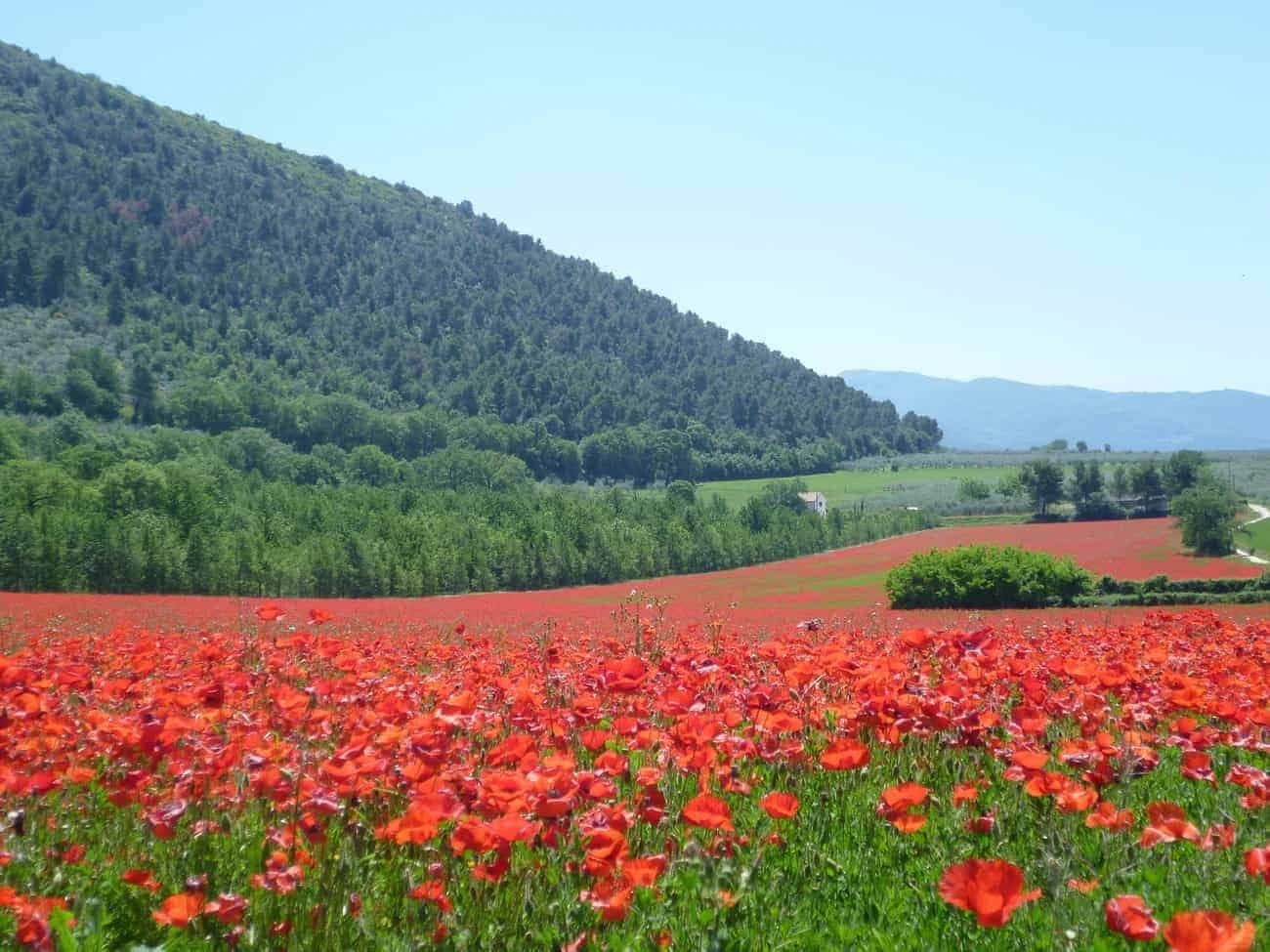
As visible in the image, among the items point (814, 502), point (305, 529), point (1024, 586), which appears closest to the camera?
point (1024, 586)

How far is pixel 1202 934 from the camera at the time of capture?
210 cm

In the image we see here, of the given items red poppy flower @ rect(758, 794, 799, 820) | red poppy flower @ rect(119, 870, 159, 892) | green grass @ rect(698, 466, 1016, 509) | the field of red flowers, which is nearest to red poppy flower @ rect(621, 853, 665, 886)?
the field of red flowers

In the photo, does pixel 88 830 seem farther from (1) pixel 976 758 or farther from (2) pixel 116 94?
(2) pixel 116 94

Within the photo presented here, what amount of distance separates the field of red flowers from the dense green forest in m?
37.6

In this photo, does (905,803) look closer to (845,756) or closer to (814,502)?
(845,756)

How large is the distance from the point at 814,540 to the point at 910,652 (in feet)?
210

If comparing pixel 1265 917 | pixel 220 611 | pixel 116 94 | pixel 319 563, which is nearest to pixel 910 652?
pixel 1265 917

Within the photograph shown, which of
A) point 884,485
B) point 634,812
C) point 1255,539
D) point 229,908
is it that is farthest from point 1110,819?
point 884,485

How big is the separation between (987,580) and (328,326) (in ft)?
408

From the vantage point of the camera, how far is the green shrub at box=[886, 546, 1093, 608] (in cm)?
3197

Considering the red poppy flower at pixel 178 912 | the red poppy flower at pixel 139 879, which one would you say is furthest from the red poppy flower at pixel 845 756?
the red poppy flower at pixel 139 879

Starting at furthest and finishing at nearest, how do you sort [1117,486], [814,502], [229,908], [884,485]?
[884,485] → [814,502] → [1117,486] → [229,908]

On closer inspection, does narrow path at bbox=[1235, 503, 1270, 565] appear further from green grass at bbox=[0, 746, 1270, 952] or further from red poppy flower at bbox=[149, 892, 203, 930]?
Answer: red poppy flower at bbox=[149, 892, 203, 930]

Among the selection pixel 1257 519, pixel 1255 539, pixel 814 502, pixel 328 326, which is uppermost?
pixel 328 326
